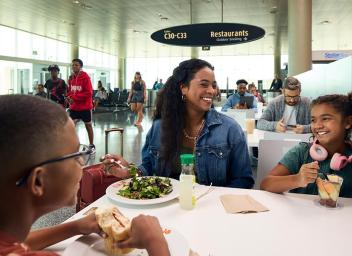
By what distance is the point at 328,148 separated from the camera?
1607 millimetres

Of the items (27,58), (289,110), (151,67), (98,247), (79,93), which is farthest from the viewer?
(151,67)

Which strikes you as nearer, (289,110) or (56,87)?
(289,110)

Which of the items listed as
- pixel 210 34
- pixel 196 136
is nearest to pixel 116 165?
pixel 196 136

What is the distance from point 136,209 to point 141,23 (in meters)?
11.2

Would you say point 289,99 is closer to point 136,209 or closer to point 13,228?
point 136,209

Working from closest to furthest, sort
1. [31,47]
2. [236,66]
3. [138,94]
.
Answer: [138,94], [31,47], [236,66]

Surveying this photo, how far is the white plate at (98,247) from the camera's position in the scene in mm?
897

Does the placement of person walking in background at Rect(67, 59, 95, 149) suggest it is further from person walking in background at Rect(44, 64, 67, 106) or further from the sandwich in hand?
the sandwich in hand

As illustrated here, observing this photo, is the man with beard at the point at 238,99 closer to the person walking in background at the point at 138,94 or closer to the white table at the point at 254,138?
the white table at the point at 254,138

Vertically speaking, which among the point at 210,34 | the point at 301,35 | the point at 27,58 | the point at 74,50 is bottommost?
the point at 210,34

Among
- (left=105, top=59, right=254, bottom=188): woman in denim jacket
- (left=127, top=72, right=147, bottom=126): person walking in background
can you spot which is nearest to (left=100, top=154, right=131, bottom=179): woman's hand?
(left=105, top=59, right=254, bottom=188): woman in denim jacket

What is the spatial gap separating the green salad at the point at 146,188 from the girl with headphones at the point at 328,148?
0.49 metres

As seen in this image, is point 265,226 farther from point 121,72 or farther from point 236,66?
point 121,72

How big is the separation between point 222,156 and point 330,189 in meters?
0.64
